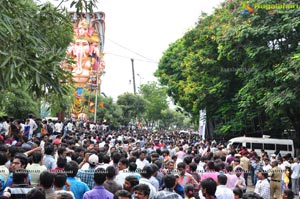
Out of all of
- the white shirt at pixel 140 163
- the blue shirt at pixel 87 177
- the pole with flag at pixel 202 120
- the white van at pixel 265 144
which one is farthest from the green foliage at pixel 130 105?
the blue shirt at pixel 87 177

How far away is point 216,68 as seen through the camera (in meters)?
25.2

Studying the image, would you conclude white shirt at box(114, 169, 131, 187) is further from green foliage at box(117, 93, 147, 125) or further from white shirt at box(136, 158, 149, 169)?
green foliage at box(117, 93, 147, 125)

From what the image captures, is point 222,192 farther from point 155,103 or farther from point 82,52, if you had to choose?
point 155,103

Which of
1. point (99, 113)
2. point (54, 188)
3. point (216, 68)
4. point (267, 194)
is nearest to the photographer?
point (54, 188)

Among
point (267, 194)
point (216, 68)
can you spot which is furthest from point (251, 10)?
point (267, 194)

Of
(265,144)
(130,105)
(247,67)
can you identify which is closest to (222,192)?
(247,67)

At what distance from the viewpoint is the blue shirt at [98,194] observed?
544 cm

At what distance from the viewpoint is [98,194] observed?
5488mm

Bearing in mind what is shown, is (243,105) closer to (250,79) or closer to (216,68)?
(250,79)

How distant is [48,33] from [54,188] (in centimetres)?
267

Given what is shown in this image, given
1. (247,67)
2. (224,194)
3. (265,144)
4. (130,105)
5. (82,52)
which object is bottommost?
(224,194)

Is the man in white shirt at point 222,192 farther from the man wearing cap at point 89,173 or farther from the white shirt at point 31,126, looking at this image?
the white shirt at point 31,126

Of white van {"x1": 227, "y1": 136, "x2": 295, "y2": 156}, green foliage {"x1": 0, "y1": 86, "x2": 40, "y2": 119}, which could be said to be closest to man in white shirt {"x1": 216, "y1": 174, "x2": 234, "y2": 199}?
white van {"x1": 227, "y1": 136, "x2": 295, "y2": 156}

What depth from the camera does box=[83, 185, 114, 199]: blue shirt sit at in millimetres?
5439
